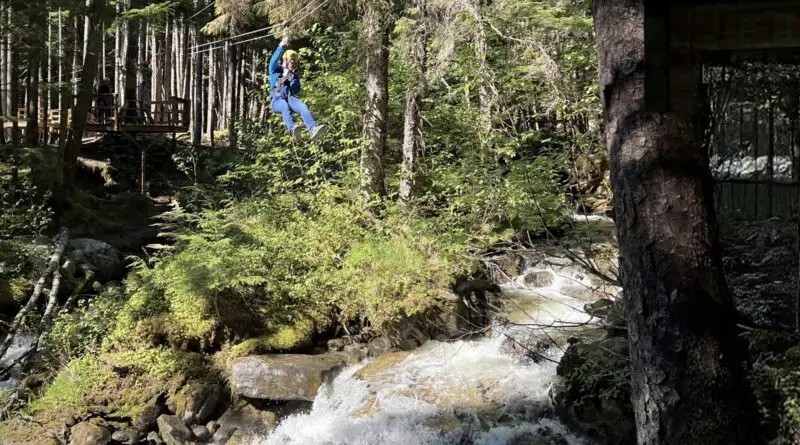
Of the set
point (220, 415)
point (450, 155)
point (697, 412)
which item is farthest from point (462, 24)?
point (697, 412)

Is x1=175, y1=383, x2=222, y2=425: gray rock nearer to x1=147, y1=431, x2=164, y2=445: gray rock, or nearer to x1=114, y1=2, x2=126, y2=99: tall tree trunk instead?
x1=147, y1=431, x2=164, y2=445: gray rock

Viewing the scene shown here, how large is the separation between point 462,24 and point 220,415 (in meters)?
5.99

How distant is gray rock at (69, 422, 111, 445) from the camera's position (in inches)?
238

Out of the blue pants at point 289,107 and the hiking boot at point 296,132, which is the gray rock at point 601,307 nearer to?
the blue pants at point 289,107

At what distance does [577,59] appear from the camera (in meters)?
7.92

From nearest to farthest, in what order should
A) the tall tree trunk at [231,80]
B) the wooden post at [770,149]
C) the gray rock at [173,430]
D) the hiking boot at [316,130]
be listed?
the wooden post at [770,149] < the gray rock at [173,430] < the hiking boot at [316,130] < the tall tree trunk at [231,80]

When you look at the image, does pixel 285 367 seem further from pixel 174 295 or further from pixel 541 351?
pixel 541 351

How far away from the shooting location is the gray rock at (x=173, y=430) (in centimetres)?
616

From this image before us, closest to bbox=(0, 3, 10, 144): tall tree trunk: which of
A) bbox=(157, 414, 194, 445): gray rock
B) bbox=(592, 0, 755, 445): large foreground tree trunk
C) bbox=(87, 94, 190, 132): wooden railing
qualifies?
bbox=(87, 94, 190, 132): wooden railing

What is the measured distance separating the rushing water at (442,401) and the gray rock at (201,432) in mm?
614

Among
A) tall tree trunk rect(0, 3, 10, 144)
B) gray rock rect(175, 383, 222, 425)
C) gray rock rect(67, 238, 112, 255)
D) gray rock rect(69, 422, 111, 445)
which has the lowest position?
gray rock rect(69, 422, 111, 445)

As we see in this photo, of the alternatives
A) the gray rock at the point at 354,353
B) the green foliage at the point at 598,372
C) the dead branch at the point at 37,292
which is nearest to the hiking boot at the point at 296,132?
the gray rock at the point at 354,353

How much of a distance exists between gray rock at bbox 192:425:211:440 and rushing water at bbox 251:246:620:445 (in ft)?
2.02

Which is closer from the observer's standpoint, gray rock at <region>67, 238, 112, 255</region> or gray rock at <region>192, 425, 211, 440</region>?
gray rock at <region>192, 425, 211, 440</region>
